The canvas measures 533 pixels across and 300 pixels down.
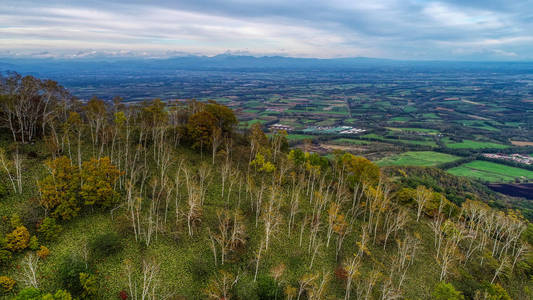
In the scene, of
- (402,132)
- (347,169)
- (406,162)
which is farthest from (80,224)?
(402,132)

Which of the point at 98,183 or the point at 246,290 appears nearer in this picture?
the point at 246,290

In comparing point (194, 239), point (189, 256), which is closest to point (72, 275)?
point (189, 256)

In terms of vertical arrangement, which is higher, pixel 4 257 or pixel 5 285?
pixel 4 257

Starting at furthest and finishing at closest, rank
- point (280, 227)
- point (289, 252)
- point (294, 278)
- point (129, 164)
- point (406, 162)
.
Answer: point (406, 162), point (129, 164), point (280, 227), point (289, 252), point (294, 278)

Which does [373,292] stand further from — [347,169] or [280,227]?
[347,169]

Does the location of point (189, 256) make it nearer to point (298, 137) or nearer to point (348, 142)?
point (298, 137)

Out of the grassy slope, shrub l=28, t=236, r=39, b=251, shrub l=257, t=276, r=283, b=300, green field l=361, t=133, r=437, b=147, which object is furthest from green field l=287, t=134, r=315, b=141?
shrub l=28, t=236, r=39, b=251

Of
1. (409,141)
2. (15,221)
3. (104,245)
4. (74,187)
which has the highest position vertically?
(74,187)

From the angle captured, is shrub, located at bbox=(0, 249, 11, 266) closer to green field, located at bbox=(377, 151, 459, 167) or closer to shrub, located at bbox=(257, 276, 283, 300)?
shrub, located at bbox=(257, 276, 283, 300)
